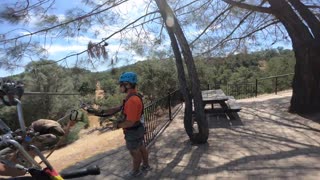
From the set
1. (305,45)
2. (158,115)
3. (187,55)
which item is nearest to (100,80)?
(187,55)

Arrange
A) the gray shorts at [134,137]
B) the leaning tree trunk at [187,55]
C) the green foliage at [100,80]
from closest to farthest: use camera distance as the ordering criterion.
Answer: the gray shorts at [134,137], the leaning tree trunk at [187,55], the green foliage at [100,80]

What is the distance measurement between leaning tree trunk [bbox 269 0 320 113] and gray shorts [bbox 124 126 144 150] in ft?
19.2

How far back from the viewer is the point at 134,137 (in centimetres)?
523

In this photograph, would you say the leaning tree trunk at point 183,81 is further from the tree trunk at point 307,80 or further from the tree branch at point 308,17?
the tree branch at point 308,17

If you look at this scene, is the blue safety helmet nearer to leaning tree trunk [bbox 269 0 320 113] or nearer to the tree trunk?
leaning tree trunk [bbox 269 0 320 113]

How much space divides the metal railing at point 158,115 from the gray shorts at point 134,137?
1977 mm

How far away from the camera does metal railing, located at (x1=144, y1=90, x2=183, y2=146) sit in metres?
7.61

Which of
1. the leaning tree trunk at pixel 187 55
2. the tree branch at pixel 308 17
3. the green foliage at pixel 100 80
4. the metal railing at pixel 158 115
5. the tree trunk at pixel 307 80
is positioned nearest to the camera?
the leaning tree trunk at pixel 187 55

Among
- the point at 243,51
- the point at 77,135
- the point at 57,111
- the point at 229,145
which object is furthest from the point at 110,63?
the point at 57,111

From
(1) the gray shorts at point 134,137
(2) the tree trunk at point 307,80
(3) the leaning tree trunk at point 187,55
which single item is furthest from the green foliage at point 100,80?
(2) the tree trunk at point 307,80

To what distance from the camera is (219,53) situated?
13125 millimetres

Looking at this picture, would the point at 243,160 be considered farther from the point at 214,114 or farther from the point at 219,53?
the point at 219,53

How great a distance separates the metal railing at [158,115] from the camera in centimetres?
761

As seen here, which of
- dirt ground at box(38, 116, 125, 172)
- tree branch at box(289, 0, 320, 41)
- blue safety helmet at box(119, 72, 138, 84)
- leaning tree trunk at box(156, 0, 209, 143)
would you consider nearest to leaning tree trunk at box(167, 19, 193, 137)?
leaning tree trunk at box(156, 0, 209, 143)
